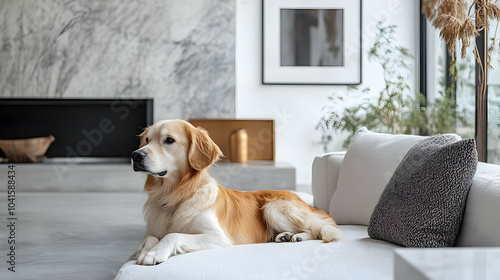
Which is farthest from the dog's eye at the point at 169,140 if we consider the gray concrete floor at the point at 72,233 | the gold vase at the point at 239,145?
the gold vase at the point at 239,145

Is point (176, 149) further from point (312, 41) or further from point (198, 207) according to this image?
point (312, 41)

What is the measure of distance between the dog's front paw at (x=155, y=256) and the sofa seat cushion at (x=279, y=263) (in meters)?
0.02

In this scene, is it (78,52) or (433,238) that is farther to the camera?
(78,52)

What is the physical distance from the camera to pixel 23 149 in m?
4.92

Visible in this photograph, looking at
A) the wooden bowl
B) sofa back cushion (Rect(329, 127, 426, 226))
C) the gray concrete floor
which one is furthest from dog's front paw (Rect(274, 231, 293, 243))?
the wooden bowl

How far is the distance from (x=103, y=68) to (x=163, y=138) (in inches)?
133

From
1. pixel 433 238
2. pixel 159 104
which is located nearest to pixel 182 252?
pixel 433 238

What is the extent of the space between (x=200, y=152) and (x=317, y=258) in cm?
59

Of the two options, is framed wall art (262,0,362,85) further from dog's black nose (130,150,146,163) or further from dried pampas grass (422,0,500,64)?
dog's black nose (130,150,146,163)

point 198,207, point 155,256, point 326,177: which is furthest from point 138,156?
point 326,177

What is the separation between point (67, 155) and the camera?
5.16 m

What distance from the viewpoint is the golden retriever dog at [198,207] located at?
69.8 inches

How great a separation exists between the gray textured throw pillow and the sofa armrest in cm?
77

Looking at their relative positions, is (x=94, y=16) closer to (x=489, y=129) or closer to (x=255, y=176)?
(x=255, y=176)
